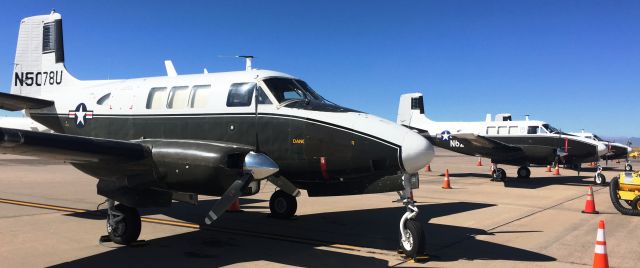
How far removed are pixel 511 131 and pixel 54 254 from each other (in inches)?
880

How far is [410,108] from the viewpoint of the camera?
104 feet

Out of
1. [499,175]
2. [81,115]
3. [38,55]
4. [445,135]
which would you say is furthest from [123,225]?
[445,135]

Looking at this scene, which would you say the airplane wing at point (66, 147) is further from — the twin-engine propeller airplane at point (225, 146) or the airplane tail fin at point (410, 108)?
the airplane tail fin at point (410, 108)

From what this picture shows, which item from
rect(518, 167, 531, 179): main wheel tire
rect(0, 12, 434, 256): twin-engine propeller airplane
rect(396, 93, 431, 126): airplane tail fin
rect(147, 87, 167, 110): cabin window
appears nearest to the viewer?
rect(0, 12, 434, 256): twin-engine propeller airplane

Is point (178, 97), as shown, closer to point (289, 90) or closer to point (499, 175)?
point (289, 90)

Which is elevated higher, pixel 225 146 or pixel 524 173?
pixel 225 146

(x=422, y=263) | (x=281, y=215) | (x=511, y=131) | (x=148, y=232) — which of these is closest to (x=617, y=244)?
(x=422, y=263)

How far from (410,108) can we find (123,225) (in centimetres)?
2603

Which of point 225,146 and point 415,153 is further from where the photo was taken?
point 225,146

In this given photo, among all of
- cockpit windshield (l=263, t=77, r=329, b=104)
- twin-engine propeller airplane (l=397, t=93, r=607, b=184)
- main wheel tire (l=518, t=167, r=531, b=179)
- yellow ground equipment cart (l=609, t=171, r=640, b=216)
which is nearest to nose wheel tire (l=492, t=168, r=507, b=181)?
twin-engine propeller airplane (l=397, t=93, r=607, b=184)

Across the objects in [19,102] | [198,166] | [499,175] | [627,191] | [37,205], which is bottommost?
[37,205]

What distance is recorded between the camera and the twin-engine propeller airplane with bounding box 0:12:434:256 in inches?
267

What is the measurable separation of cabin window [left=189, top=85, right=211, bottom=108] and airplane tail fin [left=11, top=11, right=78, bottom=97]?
5.22 m

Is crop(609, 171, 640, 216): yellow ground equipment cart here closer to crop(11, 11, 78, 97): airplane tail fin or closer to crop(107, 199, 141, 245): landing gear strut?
crop(107, 199, 141, 245): landing gear strut
